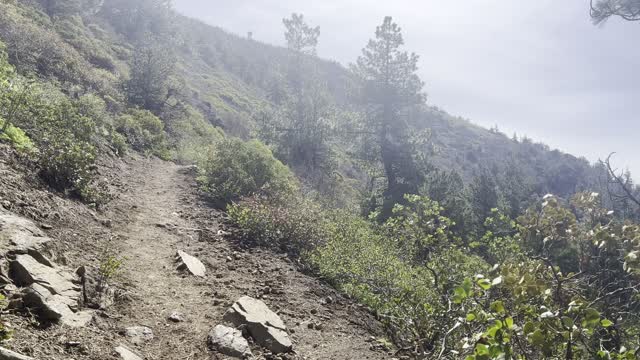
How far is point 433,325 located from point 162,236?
5.33 metres

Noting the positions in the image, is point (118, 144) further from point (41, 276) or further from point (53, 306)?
point (53, 306)

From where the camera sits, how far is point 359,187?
108ft

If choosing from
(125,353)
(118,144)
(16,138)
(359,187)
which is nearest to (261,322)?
(125,353)

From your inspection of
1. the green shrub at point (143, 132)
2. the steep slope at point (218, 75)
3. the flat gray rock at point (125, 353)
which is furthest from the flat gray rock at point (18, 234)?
the green shrub at point (143, 132)

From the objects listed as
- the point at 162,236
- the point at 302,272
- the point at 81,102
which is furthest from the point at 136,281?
the point at 81,102

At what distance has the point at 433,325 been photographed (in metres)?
4.70

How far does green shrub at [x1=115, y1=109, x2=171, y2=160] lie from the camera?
16547 millimetres

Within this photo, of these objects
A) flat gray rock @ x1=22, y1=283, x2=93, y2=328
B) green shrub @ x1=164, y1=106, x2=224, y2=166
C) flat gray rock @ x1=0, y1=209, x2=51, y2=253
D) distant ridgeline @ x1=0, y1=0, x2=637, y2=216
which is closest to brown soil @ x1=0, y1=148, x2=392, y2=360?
flat gray rock @ x1=22, y1=283, x2=93, y2=328

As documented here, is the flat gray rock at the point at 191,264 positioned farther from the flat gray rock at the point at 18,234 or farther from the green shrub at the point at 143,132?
the green shrub at the point at 143,132

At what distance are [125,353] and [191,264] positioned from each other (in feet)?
9.55

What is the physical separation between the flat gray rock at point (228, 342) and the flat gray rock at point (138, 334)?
65cm

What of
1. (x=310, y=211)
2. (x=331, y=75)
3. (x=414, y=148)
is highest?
(x=331, y=75)

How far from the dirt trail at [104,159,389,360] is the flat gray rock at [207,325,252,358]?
114mm

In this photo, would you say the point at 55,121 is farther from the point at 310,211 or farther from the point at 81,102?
the point at 310,211
